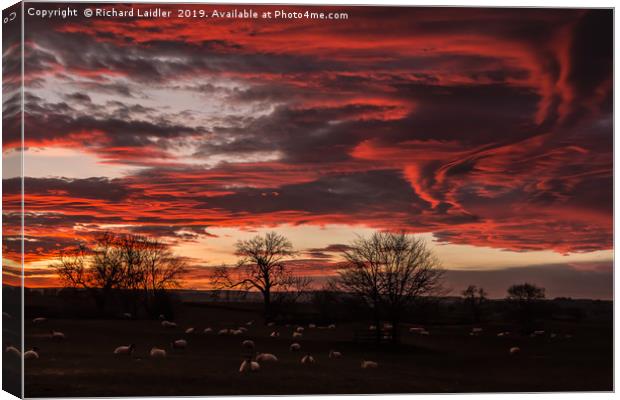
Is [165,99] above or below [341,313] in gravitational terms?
above

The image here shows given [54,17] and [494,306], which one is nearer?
[54,17]

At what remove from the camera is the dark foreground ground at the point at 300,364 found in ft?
62.6

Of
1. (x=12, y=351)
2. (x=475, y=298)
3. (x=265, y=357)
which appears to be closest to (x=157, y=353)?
(x=265, y=357)

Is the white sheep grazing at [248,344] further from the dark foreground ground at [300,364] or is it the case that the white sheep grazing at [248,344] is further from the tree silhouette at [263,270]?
Answer: the tree silhouette at [263,270]

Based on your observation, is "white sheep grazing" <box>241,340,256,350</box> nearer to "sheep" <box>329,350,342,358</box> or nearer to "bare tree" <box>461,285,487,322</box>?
"sheep" <box>329,350,342,358</box>

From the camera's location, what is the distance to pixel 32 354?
61.8ft

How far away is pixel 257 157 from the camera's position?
19.9m

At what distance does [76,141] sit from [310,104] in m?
3.99

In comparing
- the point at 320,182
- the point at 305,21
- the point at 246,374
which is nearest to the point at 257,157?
the point at 320,182

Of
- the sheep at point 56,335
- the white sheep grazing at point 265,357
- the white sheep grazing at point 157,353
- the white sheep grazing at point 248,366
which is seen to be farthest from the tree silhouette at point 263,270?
the sheep at point 56,335

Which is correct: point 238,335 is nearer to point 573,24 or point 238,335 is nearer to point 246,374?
point 246,374

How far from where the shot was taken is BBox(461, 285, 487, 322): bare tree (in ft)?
67.9

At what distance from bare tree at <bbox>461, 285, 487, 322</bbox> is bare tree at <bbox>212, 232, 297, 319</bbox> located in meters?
3.14

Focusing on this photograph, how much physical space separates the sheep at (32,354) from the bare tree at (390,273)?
531 centimetres
